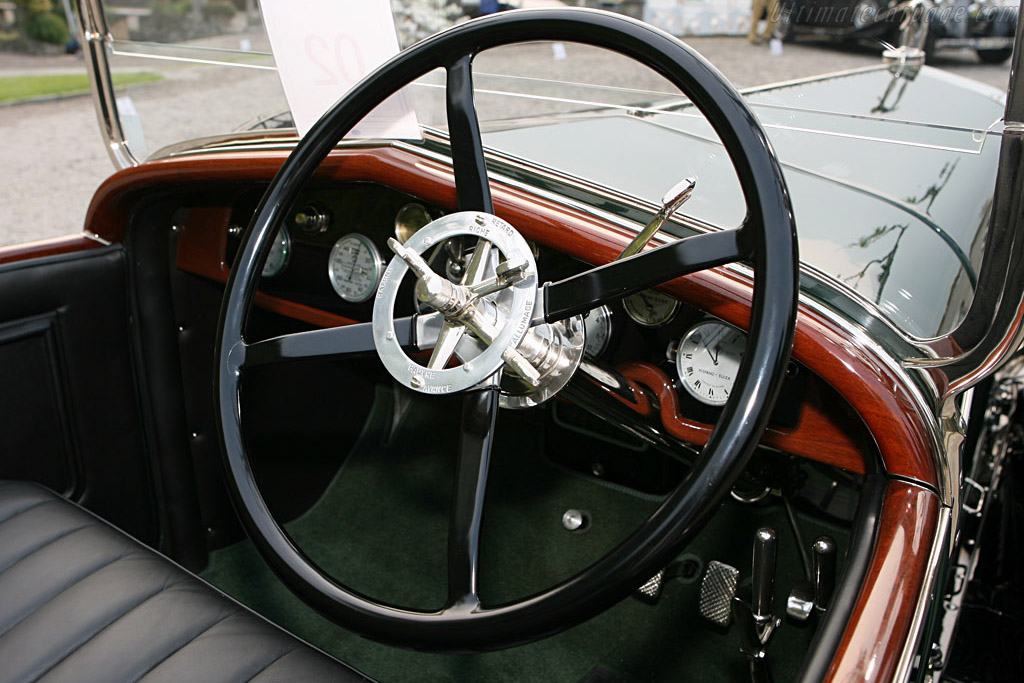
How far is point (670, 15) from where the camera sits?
2.27 metres

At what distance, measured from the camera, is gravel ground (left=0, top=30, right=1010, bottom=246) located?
182cm

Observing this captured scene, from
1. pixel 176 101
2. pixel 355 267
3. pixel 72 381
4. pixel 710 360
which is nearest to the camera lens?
pixel 710 360

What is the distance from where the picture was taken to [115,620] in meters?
0.96

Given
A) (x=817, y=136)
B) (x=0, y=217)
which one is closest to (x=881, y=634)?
(x=817, y=136)

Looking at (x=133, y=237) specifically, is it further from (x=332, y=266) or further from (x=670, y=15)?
(x=670, y=15)

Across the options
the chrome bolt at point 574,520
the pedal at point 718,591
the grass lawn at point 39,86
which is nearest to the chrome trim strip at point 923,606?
the pedal at point 718,591

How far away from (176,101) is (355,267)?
299 centimetres

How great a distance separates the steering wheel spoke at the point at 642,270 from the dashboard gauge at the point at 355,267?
54 cm

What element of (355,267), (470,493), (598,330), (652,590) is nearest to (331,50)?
(355,267)

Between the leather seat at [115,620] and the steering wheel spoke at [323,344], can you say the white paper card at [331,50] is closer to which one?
the steering wheel spoke at [323,344]

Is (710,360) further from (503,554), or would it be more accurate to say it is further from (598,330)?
(503,554)

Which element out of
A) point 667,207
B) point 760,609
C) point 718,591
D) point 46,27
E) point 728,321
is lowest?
point 718,591

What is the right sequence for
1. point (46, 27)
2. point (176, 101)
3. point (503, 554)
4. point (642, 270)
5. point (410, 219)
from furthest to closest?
point (46, 27) < point (176, 101) < point (503, 554) < point (410, 219) < point (642, 270)

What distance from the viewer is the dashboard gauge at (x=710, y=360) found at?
3.07ft
